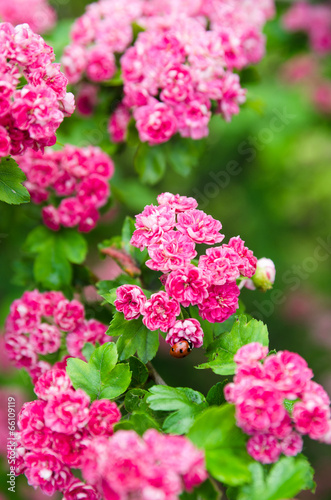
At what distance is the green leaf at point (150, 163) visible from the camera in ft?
7.59

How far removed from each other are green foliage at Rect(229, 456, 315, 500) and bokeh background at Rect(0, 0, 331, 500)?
8.04 feet

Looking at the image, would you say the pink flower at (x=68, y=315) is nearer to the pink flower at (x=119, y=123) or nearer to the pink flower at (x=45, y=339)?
the pink flower at (x=45, y=339)

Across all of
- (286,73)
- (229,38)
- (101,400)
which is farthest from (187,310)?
(286,73)

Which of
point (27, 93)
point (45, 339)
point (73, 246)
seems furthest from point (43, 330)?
point (27, 93)

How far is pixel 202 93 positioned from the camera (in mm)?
2158

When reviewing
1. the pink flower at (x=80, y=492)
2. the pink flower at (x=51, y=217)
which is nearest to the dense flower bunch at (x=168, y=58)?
the pink flower at (x=51, y=217)

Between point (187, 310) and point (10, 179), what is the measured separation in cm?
68

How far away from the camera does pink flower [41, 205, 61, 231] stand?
6.97 feet

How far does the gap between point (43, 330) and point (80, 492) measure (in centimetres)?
68

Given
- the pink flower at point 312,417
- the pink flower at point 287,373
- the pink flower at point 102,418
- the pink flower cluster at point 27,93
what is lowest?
the pink flower at point 102,418

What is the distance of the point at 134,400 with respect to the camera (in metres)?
1.52

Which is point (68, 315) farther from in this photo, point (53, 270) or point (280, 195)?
point (280, 195)

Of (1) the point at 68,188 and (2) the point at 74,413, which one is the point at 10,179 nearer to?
(1) the point at 68,188

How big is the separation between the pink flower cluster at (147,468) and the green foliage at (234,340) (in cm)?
38
